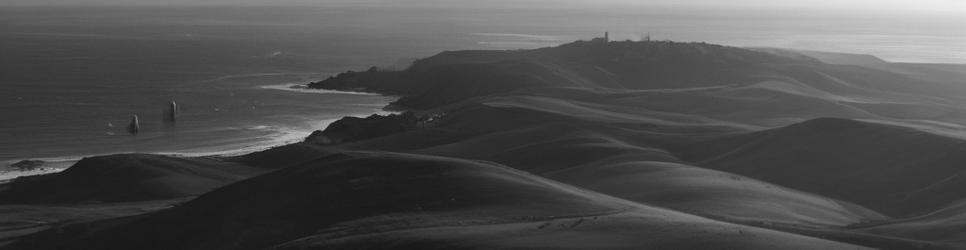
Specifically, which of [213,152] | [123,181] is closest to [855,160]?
[123,181]

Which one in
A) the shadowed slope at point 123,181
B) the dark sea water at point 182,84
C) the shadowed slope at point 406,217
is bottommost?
the dark sea water at point 182,84

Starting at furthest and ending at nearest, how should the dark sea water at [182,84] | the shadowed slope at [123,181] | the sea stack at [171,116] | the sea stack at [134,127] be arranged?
the sea stack at [171,116], the sea stack at [134,127], the dark sea water at [182,84], the shadowed slope at [123,181]

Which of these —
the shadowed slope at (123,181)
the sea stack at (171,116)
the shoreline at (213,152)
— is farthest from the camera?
the sea stack at (171,116)

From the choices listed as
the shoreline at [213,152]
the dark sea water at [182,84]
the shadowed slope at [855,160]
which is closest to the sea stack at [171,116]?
the dark sea water at [182,84]

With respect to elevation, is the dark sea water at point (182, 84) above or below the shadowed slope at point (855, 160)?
below

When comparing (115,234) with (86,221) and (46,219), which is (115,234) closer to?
(86,221)

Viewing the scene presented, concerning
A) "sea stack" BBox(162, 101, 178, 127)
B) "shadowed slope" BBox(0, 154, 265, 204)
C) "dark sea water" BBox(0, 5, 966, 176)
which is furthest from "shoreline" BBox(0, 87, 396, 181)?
"sea stack" BBox(162, 101, 178, 127)

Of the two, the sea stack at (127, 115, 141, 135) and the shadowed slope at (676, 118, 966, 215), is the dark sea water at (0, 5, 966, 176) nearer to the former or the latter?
the sea stack at (127, 115, 141, 135)

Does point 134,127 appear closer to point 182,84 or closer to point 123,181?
point 123,181

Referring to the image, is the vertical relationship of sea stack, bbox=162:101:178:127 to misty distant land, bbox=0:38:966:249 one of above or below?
below

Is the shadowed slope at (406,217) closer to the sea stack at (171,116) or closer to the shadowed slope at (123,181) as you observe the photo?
the shadowed slope at (123,181)
